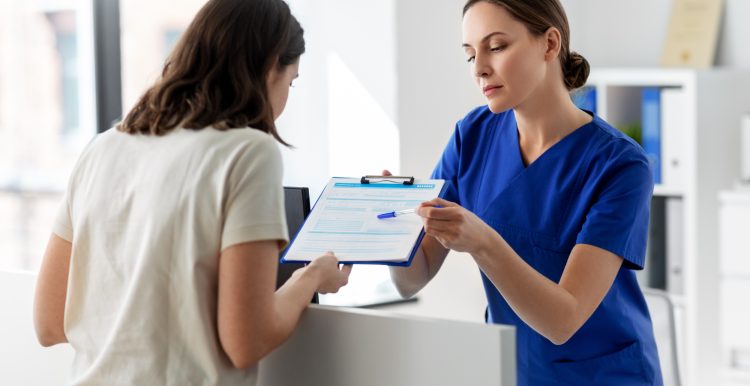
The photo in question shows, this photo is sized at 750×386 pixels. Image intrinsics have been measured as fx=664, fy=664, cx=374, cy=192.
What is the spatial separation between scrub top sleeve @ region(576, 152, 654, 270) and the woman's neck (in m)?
0.16

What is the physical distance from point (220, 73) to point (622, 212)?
72cm

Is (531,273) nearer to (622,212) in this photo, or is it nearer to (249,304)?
(622,212)

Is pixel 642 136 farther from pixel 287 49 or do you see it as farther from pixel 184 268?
pixel 184 268

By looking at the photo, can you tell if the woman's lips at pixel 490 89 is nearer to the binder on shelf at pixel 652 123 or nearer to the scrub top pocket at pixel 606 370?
the scrub top pocket at pixel 606 370

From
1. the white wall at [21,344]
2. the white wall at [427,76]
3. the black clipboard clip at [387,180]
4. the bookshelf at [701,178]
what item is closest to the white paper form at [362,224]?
the black clipboard clip at [387,180]

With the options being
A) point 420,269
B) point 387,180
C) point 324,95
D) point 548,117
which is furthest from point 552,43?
point 324,95

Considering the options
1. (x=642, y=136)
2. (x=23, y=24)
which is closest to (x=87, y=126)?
(x=23, y=24)

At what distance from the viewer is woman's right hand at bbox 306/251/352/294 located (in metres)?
0.97

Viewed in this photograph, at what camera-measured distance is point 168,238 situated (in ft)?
2.72

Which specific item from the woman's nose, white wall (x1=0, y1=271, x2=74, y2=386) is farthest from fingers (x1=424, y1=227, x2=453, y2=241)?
white wall (x1=0, y1=271, x2=74, y2=386)

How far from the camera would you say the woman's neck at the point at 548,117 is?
1299 mm

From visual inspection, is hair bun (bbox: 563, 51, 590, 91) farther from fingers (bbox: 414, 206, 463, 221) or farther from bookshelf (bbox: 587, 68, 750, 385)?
bookshelf (bbox: 587, 68, 750, 385)

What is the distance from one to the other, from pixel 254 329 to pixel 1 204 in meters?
2.11

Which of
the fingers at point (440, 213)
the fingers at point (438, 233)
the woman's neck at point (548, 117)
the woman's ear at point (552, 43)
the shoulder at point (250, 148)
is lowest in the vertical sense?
the fingers at point (438, 233)
